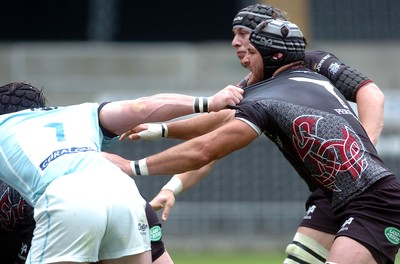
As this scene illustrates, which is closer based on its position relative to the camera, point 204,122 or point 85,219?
point 85,219

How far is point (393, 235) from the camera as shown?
6.88 m

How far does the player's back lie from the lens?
20.8 feet

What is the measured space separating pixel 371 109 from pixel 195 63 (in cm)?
1204

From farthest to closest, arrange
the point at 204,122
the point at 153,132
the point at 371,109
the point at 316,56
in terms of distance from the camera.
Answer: the point at 316,56
the point at 204,122
the point at 371,109
the point at 153,132

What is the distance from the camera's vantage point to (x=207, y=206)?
17125 mm

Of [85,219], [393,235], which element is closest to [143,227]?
[85,219]

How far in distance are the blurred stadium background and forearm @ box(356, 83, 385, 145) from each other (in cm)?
804

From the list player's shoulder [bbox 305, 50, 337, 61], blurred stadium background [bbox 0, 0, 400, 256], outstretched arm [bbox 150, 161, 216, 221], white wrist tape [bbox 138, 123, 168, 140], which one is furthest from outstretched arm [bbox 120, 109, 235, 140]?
blurred stadium background [bbox 0, 0, 400, 256]

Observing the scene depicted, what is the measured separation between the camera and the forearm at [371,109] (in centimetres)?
772

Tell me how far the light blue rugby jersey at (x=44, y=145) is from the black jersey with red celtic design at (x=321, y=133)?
1000 millimetres

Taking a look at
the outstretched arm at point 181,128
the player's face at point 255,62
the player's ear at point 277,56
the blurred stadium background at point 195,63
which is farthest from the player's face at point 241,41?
the blurred stadium background at point 195,63

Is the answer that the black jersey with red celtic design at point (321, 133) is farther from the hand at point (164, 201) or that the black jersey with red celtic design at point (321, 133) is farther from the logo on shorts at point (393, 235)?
the hand at point (164, 201)

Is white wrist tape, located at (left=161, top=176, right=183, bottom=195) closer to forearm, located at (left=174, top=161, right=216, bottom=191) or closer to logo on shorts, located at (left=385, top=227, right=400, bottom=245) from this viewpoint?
forearm, located at (left=174, top=161, right=216, bottom=191)

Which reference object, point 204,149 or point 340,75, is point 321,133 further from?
point 340,75
